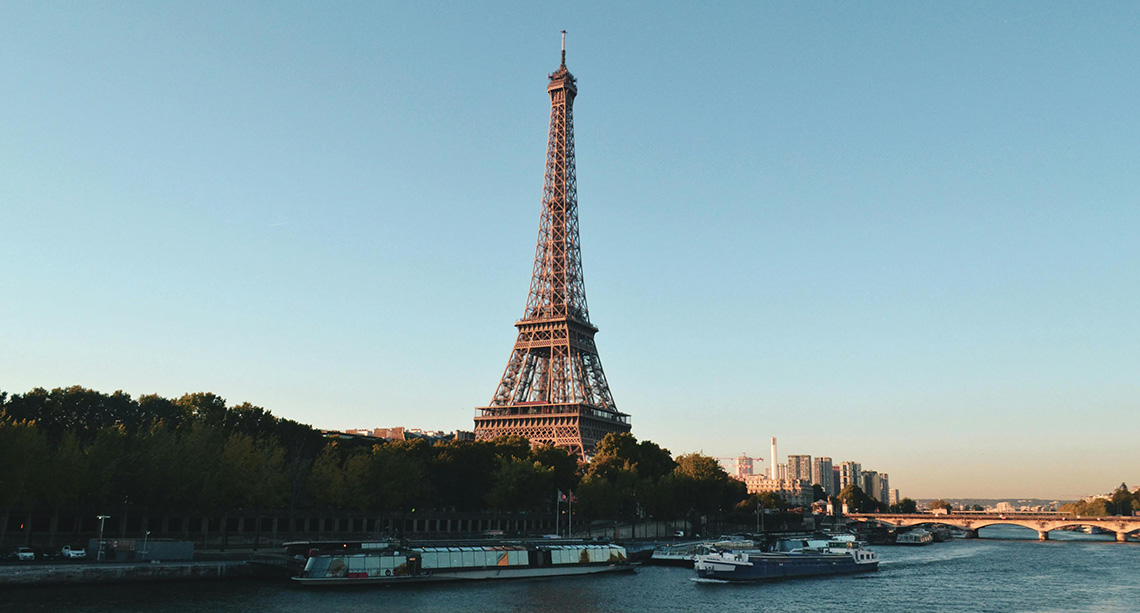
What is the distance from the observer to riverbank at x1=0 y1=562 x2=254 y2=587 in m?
53.9

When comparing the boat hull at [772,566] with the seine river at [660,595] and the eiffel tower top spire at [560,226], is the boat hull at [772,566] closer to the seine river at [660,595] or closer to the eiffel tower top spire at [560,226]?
the seine river at [660,595]

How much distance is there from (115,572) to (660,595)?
3928 centimetres

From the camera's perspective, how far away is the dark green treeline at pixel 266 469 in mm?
71188

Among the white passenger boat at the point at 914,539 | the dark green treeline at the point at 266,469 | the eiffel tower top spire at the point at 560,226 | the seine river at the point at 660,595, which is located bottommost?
the white passenger boat at the point at 914,539

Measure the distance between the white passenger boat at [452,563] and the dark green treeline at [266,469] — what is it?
1890 centimetres

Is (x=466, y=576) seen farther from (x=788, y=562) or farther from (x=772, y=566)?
(x=788, y=562)

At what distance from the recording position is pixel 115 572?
5841cm

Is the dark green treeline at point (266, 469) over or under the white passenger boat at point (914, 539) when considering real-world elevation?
over

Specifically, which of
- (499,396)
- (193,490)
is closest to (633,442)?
(499,396)

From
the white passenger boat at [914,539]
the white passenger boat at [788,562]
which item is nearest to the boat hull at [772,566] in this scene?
the white passenger boat at [788,562]

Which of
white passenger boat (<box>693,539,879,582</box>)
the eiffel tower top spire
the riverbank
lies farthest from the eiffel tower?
the riverbank

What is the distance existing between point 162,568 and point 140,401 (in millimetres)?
51405

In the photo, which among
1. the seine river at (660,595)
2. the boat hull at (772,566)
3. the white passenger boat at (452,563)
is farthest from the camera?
the boat hull at (772,566)

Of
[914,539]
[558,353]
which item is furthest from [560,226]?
[914,539]
